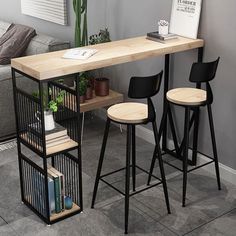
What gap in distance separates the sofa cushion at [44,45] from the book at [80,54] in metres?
1.41

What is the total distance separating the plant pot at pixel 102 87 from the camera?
4.19 metres

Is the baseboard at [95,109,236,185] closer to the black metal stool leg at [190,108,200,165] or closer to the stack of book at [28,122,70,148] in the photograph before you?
the black metal stool leg at [190,108,200,165]

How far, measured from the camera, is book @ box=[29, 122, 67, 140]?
2.88 meters

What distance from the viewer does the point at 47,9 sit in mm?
5004

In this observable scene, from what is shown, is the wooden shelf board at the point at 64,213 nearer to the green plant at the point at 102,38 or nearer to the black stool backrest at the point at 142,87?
the black stool backrest at the point at 142,87

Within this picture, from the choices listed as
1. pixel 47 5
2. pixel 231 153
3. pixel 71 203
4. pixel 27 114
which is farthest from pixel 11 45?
pixel 231 153

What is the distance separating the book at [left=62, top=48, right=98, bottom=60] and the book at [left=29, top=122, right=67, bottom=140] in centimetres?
45

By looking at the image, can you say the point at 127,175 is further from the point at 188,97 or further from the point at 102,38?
the point at 102,38

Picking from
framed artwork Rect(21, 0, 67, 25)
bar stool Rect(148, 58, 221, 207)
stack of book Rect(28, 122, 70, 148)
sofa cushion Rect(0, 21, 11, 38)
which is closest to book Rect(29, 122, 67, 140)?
stack of book Rect(28, 122, 70, 148)

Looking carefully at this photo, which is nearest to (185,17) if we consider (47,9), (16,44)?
(16,44)

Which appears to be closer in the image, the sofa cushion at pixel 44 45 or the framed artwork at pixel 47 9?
the sofa cushion at pixel 44 45

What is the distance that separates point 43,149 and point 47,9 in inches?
101

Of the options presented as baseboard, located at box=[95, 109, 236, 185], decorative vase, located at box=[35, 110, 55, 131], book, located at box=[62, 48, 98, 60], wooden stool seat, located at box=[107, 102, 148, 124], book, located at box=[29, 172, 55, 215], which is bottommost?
baseboard, located at box=[95, 109, 236, 185]

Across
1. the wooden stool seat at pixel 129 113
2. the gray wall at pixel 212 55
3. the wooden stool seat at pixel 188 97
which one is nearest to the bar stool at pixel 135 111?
the wooden stool seat at pixel 129 113
